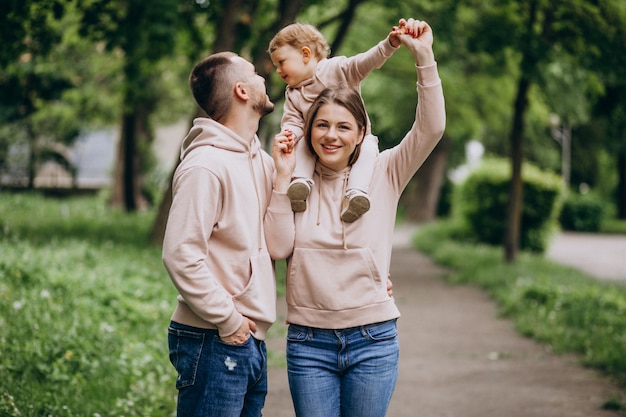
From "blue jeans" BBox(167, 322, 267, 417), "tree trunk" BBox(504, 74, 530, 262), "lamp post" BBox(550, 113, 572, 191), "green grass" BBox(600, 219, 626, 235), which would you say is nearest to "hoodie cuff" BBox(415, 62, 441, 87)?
"blue jeans" BBox(167, 322, 267, 417)

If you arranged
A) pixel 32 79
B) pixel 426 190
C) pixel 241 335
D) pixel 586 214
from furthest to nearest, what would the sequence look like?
pixel 586 214 < pixel 426 190 < pixel 32 79 < pixel 241 335

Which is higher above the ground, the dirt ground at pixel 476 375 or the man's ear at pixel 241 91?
the man's ear at pixel 241 91

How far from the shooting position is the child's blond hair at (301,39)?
11.3 ft

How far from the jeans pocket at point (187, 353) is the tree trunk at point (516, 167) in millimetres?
11775

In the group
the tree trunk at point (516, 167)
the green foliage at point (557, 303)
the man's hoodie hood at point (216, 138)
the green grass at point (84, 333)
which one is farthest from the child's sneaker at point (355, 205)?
the tree trunk at point (516, 167)

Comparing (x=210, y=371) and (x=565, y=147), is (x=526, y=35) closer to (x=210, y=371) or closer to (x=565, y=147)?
(x=210, y=371)

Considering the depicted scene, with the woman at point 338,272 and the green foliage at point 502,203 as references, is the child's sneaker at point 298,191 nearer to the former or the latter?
the woman at point 338,272

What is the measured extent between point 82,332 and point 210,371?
144 inches

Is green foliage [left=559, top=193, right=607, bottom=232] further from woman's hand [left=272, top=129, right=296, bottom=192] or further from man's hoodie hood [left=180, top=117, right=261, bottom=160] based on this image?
man's hoodie hood [left=180, top=117, right=261, bottom=160]

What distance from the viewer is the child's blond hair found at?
346 centimetres

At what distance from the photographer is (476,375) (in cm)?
729

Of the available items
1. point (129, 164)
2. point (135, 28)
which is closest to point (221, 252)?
point (135, 28)

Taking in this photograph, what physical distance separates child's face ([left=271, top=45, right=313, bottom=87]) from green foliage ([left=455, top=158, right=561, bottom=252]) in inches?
608

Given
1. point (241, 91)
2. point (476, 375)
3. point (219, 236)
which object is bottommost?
point (476, 375)
